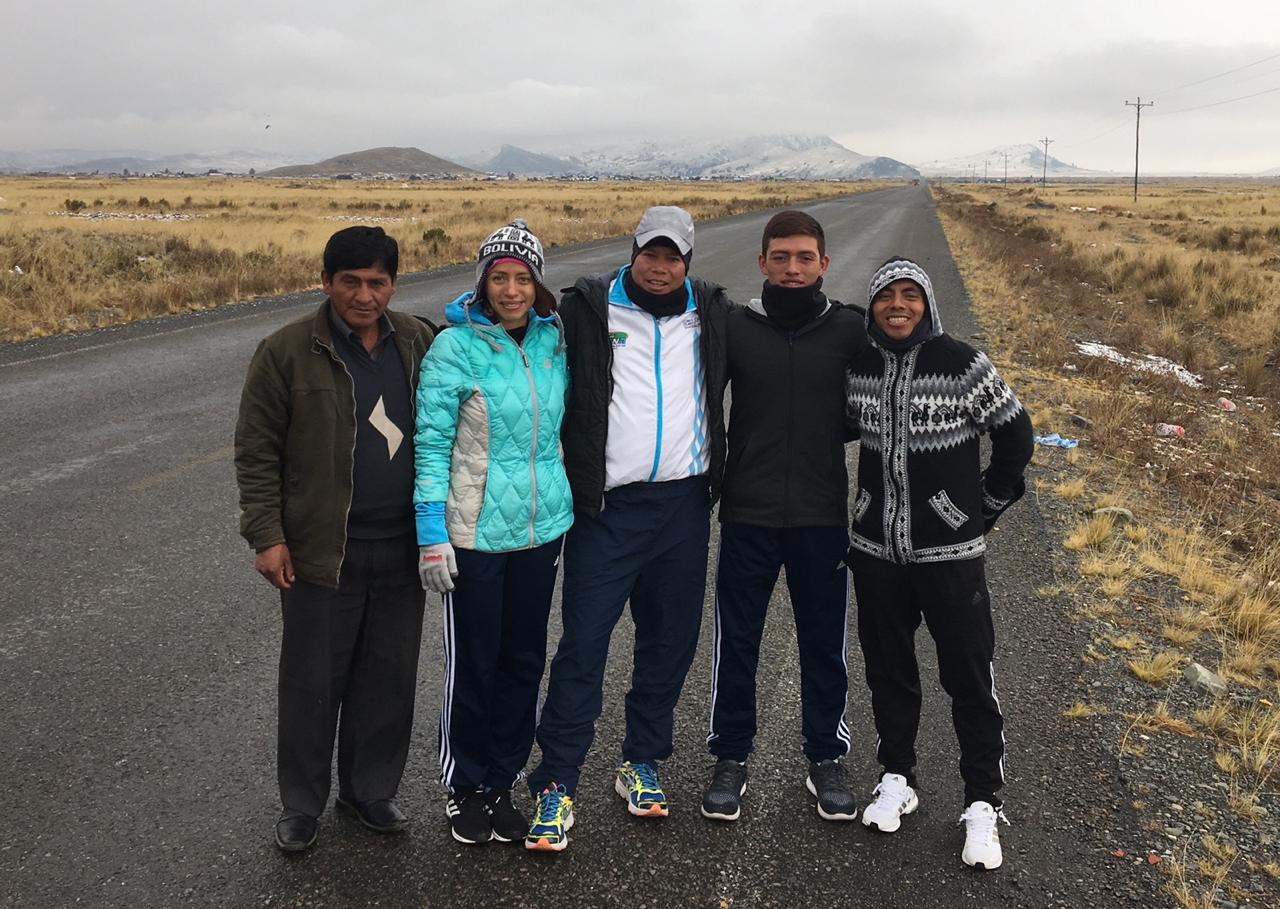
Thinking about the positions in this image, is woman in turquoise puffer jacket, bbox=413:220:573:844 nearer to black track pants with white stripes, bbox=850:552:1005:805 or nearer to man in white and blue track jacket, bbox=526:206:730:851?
man in white and blue track jacket, bbox=526:206:730:851

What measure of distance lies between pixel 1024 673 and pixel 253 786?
3083 mm

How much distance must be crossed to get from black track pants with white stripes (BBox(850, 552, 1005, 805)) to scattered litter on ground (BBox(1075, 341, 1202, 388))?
926 cm

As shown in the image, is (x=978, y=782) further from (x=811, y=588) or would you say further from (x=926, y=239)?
(x=926, y=239)

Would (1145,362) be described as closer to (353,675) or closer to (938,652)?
(938,652)

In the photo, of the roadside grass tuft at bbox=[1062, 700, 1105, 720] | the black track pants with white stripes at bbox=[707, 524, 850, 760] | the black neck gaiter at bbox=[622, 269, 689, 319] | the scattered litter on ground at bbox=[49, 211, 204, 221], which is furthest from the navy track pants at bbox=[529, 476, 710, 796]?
the scattered litter on ground at bbox=[49, 211, 204, 221]

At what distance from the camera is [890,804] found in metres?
2.96

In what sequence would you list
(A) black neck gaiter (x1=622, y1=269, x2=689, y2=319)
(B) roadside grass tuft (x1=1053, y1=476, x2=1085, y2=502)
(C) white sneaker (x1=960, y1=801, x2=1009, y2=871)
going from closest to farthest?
1. (C) white sneaker (x1=960, y1=801, x2=1009, y2=871)
2. (A) black neck gaiter (x1=622, y1=269, x2=689, y2=319)
3. (B) roadside grass tuft (x1=1053, y1=476, x2=1085, y2=502)

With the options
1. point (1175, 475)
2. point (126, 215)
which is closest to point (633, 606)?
point (1175, 475)

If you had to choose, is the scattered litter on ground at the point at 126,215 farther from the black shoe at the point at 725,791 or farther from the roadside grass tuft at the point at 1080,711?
the roadside grass tuft at the point at 1080,711

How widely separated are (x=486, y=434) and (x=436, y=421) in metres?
0.15

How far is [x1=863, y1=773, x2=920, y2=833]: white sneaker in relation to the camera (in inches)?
115

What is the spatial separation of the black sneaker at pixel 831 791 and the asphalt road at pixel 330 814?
0.18ft

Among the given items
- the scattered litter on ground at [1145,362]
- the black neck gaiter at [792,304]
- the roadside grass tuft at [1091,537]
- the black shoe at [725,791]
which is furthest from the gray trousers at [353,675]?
the scattered litter on ground at [1145,362]

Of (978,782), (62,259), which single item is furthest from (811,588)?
(62,259)
